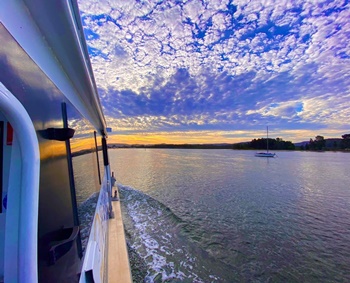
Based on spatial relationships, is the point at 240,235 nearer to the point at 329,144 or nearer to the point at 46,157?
the point at 46,157

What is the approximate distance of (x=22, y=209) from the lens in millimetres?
600

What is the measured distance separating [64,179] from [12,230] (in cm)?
58

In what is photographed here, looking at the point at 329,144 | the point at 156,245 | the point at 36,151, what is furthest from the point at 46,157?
the point at 329,144

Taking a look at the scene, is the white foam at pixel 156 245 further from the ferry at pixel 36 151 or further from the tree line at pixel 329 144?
the tree line at pixel 329 144

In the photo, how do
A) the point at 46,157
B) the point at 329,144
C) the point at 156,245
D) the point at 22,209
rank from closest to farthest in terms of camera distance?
1. the point at 22,209
2. the point at 46,157
3. the point at 156,245
4. the point at 329,144

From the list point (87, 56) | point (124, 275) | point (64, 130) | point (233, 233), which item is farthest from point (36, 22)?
point (233, 233)

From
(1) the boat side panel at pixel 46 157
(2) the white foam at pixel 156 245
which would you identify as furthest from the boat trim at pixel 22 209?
(2) the white foam at pixel 156 245

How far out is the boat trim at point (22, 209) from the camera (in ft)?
1.94

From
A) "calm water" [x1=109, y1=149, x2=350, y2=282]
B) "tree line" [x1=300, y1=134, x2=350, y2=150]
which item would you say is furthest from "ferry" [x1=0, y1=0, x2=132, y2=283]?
"tree line" [x1=300, y1=134, x2=350, y2=150]

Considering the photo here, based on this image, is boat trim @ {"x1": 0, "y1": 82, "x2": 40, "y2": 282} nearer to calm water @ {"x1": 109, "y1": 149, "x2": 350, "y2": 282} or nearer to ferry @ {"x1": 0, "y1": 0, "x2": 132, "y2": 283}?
ferry @ {"x1": 0, "y1": 0, "x2": 132, "y2": 283}

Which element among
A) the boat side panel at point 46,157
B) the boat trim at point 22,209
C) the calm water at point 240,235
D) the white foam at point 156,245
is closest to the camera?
the boat trim at point 22,209

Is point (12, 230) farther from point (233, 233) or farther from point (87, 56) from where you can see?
point (233, 233)

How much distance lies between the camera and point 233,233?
6719mm

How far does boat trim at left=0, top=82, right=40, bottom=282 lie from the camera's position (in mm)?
590
